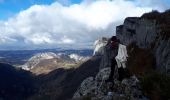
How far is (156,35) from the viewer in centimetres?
8238

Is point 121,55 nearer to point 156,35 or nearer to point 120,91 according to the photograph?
point 120,91

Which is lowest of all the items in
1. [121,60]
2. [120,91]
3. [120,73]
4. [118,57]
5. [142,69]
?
[142,69]

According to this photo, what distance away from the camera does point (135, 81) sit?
32.8 meters

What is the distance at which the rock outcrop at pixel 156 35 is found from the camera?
70.2m

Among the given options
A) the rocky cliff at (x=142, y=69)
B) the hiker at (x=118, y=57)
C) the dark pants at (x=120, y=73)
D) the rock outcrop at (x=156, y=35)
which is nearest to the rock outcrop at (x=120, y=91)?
the rocky cliff at (x=142, y=69)

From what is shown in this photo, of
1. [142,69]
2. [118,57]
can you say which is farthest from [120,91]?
[142,69]

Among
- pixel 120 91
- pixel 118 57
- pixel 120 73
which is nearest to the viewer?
pixel 120 91

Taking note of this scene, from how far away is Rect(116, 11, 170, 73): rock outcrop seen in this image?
230 feet

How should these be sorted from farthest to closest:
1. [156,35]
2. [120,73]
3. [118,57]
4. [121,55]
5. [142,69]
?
[156,35], [142,69], [120,73], [118,57], [121,55]

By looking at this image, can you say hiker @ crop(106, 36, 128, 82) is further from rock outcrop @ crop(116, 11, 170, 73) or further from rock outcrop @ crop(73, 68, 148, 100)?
rock outcrop @ crop(116, 11, 170, 73)

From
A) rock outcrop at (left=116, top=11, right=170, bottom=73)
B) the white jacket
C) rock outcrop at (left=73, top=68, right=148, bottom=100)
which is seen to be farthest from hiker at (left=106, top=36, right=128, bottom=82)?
rock outcrop at (left=116, top=11, right=170, bottom=73)

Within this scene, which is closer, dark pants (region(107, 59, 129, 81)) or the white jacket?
the white jacket

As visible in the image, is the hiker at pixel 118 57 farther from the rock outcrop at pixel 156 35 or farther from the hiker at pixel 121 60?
the rock outcrop at pixel 156 35

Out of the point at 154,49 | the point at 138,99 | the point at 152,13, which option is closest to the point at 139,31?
the point at 152,13
